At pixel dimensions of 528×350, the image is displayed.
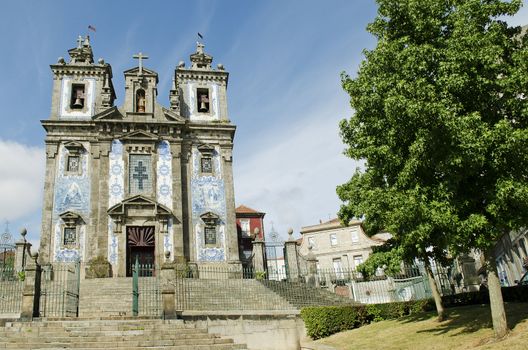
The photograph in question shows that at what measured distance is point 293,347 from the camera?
15.2 meters

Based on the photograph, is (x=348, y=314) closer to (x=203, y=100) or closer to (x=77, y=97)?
(x=203, y=100)

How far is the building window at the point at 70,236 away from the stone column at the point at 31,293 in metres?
9.97

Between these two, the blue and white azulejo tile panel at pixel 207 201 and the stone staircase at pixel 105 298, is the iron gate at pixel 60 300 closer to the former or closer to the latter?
the stone staircase at pixel 105 298

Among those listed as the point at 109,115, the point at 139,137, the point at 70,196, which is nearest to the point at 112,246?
the point at 70,196

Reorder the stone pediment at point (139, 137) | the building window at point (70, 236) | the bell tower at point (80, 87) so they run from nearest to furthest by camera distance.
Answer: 1. the building window at point (70, 236)
2. the stone pediment at point (139, 137)
3. the bell tower at point (80, 87)

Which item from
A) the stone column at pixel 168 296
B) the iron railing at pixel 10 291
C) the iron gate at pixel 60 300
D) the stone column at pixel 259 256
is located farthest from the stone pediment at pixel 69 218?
the stone column at pixel 168 296

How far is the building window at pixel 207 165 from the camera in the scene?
2934cm

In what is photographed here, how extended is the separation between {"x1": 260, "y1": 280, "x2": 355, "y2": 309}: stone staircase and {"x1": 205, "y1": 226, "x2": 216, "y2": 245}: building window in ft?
19.2

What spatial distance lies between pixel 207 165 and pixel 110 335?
1720 centimetres

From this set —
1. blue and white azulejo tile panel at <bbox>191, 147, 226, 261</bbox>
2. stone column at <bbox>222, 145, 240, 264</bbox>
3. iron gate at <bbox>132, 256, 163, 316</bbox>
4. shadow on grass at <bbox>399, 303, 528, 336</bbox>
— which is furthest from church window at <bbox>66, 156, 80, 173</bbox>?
shadow on grass at <bbox>399, 303, 528, 336</bbox>

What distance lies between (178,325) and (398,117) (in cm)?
936

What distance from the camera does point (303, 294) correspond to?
69.9 ft

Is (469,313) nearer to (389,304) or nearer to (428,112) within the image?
(389,304)

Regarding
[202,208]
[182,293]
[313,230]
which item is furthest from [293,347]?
[313,230]
